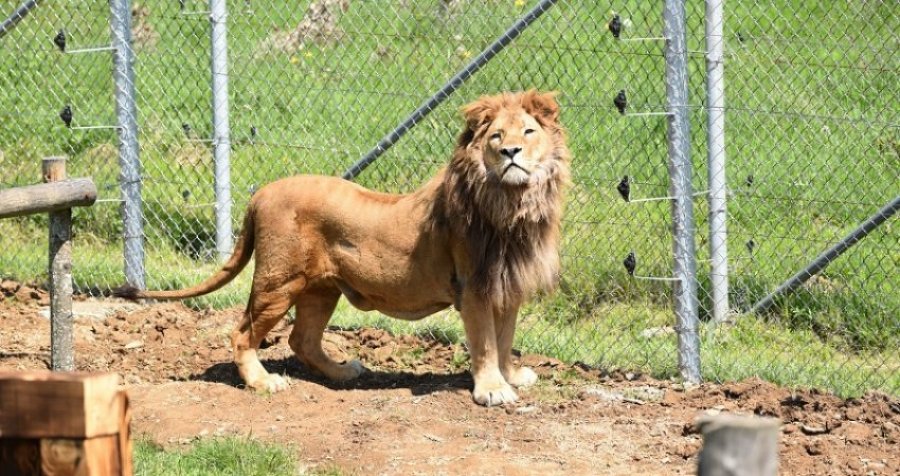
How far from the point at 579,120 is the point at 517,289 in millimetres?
3443

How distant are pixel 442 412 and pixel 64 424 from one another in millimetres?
3821

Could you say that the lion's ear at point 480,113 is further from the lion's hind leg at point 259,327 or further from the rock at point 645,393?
the rock at point 645,393

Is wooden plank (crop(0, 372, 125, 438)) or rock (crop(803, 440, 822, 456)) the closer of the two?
wooden plank (crop(0, 372, 125, 438))

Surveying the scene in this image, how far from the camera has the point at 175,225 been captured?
9648mm

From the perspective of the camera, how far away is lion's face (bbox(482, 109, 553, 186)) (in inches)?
252

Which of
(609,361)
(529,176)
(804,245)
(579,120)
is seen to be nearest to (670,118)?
(529,176)

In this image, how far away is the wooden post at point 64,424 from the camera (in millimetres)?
2781

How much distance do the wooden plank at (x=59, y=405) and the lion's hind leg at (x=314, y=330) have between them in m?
4.37

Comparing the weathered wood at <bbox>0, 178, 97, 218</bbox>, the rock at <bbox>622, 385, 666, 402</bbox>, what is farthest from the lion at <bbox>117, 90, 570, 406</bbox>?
the weathered wood at <bbox>0, 178, 97, 218</bbox>

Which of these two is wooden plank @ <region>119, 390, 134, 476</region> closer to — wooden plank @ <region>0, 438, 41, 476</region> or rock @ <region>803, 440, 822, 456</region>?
wooden plank @ <region>0, 438, 41, 476</region>

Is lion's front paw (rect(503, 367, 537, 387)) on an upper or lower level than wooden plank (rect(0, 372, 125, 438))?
lower

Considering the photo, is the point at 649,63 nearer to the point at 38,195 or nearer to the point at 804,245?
the point at 804,245

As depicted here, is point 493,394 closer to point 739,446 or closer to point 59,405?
point 59,405

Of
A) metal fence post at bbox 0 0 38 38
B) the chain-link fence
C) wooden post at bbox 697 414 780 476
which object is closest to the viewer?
wooden post at bbox 697 414 780 476
